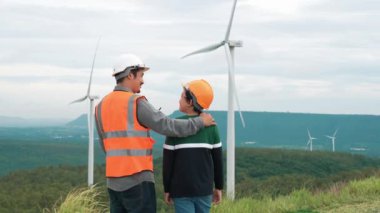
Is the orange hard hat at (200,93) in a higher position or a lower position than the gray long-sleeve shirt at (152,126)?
higher

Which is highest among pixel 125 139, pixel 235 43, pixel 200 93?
pixel 235 43

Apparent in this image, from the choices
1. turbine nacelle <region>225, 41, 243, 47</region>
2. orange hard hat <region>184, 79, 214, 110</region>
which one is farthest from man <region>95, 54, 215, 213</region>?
turbine nacelle <region>225, 41, 243, 47</region>

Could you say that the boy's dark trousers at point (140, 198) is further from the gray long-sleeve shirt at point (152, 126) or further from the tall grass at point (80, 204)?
the tall grass at point (80, 204)

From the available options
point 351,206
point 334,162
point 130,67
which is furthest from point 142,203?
point 334,162

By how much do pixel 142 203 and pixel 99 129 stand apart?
2.60 feet

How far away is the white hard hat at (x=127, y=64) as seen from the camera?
17.5 feet

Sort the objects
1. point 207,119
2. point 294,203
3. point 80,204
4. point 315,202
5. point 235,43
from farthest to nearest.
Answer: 1. point 235,43
2. point 315,202
3. point 294,203
4. point 80,204
5. point 207,119

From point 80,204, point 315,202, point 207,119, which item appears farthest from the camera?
point 315,202

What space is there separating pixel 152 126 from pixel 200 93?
630 millimetres

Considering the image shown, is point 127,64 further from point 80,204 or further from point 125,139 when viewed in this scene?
point 80,204

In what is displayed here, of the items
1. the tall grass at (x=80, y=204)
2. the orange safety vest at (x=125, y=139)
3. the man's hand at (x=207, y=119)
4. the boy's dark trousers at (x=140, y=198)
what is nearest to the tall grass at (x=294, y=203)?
the tall grass at (x=80, y=204)

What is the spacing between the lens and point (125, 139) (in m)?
5.16

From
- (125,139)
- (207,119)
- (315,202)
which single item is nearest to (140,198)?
(125,139)

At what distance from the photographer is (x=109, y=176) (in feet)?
17.5
